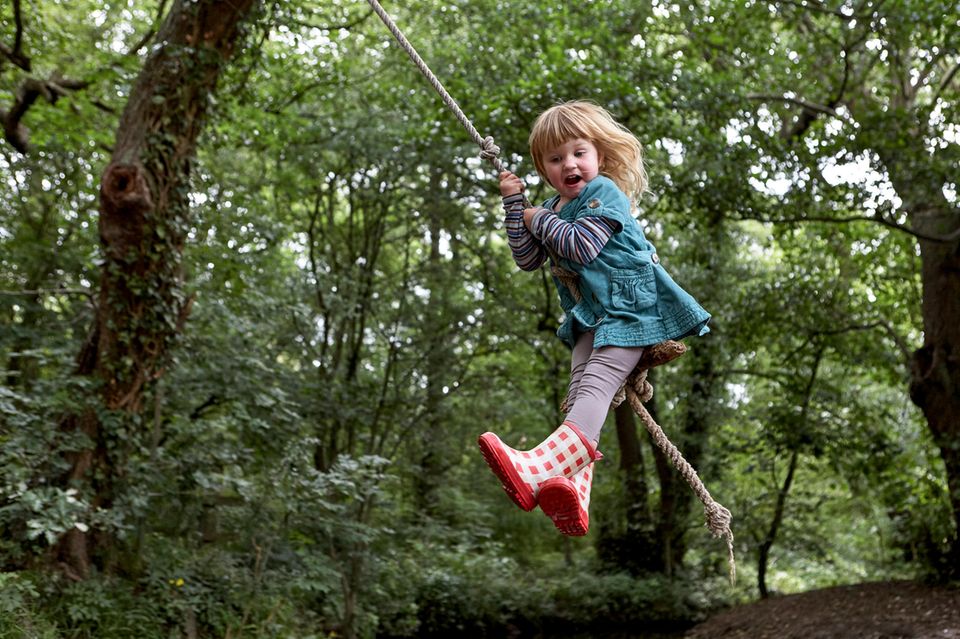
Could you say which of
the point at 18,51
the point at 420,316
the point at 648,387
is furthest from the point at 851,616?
the point at 18,51

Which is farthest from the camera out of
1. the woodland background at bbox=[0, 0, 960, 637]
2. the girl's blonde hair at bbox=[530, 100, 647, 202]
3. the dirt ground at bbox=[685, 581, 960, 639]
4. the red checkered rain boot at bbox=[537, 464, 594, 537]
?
the dirt ground at bbox=[685, 581, 960, 639]

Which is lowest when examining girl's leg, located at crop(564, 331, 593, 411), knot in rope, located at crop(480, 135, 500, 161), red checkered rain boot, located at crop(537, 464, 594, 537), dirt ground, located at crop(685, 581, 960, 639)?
dirt ground, located at crop(685, 581, 960, 639)

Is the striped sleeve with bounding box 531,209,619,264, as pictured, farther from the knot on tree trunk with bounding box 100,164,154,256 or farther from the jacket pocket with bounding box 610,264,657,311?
the knot on tree trunk with bounding box 100,164,154,256

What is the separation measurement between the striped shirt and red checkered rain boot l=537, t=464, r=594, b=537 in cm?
61

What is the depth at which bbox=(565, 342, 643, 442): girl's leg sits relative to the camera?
259 cm

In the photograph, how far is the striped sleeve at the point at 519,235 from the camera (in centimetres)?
275

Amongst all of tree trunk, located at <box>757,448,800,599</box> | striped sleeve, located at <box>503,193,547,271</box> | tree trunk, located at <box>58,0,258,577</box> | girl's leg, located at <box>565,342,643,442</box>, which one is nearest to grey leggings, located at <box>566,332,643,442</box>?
girl's leg, located at <box>565,342,643,442</box>

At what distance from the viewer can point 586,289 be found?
271 centimetres

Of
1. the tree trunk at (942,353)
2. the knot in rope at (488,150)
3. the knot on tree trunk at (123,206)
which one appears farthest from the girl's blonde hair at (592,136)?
the tree trunk at (942,353)

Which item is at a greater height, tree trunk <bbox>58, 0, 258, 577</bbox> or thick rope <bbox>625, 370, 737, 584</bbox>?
tree trunk <bbox>58, 0, 258, 577</bbox>

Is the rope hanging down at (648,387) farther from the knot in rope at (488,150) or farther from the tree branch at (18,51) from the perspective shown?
the tree branch at (18,51)

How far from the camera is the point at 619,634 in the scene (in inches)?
385

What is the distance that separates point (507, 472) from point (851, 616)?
6227 mm

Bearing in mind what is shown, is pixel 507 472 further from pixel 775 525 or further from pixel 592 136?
pixel 775 525
